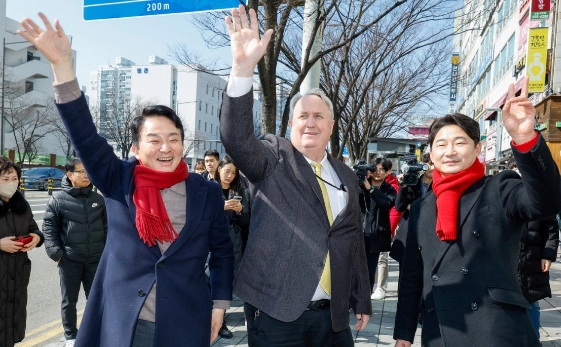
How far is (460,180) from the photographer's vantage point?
2.34m

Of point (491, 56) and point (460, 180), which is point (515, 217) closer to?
point (460, 180)

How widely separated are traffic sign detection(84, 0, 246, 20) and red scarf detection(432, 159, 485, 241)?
147 inches

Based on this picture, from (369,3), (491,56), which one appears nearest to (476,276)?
(369,3)

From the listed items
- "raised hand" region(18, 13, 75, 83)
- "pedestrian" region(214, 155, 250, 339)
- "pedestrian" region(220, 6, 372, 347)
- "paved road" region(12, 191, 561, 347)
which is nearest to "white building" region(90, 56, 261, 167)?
"paved road" region(12, 191, 561, 347)

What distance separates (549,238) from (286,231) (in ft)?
11.5

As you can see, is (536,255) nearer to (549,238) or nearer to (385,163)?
(549,238)

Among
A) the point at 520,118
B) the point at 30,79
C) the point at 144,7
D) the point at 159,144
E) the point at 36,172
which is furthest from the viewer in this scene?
the point at 30,79

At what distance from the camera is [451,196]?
7.73 feet

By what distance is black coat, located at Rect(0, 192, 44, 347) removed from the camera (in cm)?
374

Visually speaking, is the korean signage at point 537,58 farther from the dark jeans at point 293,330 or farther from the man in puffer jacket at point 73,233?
the dark jeans at point 293,330

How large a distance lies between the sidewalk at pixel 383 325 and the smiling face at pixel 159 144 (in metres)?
2.71

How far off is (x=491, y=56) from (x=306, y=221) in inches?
1295

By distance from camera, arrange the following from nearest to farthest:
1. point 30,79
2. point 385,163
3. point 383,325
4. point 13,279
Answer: point 13,279, point 383,325, point 385,163, point 30,79

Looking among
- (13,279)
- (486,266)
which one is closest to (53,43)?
(486,266)
